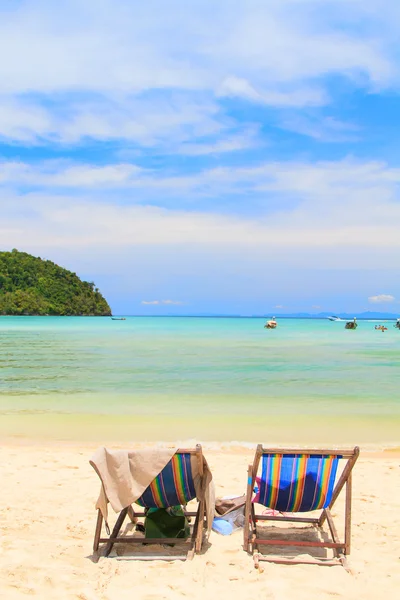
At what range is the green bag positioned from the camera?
Result: 4977 millimetres

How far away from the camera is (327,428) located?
11.9 m

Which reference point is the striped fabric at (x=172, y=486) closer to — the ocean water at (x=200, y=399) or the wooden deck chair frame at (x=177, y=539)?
the wooden deck chair frame at (x=177, y=539)

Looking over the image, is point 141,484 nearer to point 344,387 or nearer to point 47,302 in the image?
point 344,387

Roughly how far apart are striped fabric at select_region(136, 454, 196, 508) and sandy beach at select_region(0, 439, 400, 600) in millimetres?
463

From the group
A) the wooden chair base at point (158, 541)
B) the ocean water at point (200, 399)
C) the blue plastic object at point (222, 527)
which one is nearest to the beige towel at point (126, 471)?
the wooden chair base at point (158, 541)

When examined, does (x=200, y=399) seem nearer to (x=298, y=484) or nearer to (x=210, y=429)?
(x=210, y=429)

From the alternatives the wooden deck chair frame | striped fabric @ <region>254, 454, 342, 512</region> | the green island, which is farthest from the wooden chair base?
the green island

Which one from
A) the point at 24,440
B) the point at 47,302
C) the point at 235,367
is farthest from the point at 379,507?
the point at 47,302

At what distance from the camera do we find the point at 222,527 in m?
5.21

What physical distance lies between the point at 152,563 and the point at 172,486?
0.60 meters

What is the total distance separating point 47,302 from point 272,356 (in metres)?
116

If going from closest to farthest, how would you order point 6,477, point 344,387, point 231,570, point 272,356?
point 231,570 < point 6,477 < point 344,387 < point 272,356

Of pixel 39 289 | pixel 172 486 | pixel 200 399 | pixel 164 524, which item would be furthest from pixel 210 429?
pixel 39 289

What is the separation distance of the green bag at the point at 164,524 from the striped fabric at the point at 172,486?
31cm
